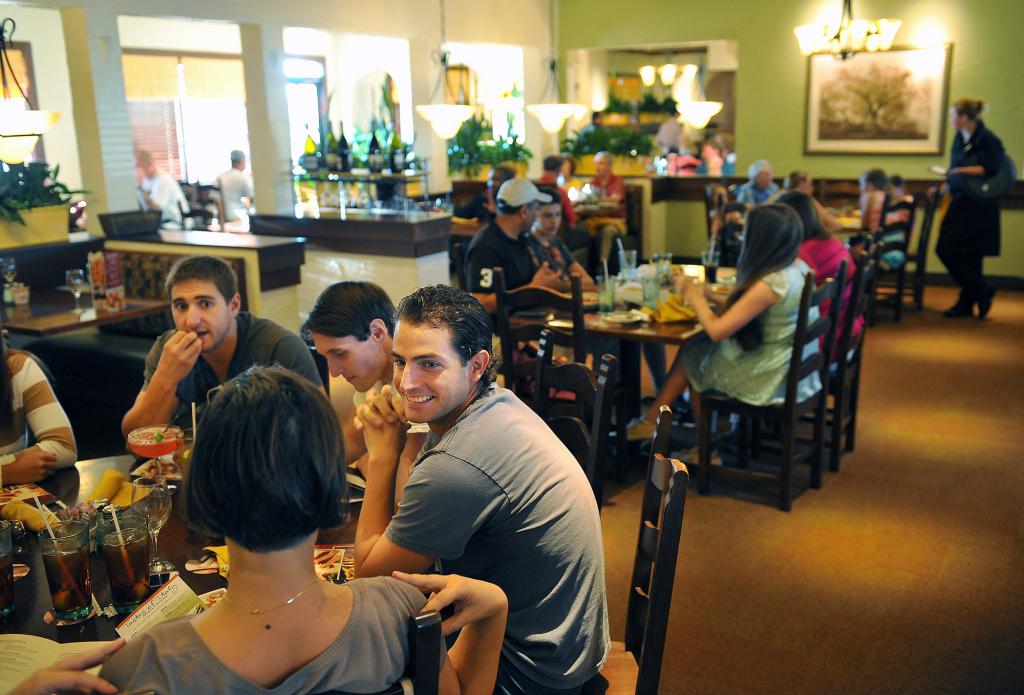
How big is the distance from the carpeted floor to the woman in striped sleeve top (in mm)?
1743

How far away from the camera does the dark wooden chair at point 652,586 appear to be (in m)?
1.62

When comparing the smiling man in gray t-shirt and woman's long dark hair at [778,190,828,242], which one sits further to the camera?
woman's long dark hair at [778,190,828,242]

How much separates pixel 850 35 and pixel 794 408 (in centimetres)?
622

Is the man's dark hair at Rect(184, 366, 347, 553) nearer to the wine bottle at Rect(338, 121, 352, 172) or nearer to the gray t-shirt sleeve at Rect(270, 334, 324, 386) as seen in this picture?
the gray t-shirt sleeve at Rect(270, 334, 324, 386)

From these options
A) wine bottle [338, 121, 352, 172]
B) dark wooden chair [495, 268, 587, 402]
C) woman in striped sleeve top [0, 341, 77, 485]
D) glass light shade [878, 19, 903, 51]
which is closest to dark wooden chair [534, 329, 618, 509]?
→ dark wooden chair [495, 268, 587, 402]

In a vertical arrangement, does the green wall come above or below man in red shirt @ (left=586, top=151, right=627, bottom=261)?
above

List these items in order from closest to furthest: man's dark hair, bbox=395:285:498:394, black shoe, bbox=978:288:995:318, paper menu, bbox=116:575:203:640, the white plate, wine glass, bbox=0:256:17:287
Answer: paper menu, bbox=116:575:203:640, man's dark hair, bbox=395:285:498:394, the white plate, wine glass, bbox=0:256:17:287, black shoe, bbox=978:288:995:318

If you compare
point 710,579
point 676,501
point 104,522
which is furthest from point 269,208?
point 676,501

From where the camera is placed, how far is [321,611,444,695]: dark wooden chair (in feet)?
3.78

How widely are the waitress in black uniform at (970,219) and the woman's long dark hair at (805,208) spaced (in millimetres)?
3800

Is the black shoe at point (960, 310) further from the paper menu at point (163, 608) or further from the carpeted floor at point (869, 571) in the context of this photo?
the paper menu at point (163, 608)

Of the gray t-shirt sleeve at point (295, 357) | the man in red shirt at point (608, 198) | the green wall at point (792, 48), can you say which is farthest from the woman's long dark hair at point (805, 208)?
the green wall at point (792, 48)

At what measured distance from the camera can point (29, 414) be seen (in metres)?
2.52

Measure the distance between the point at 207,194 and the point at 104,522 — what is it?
970 cm
